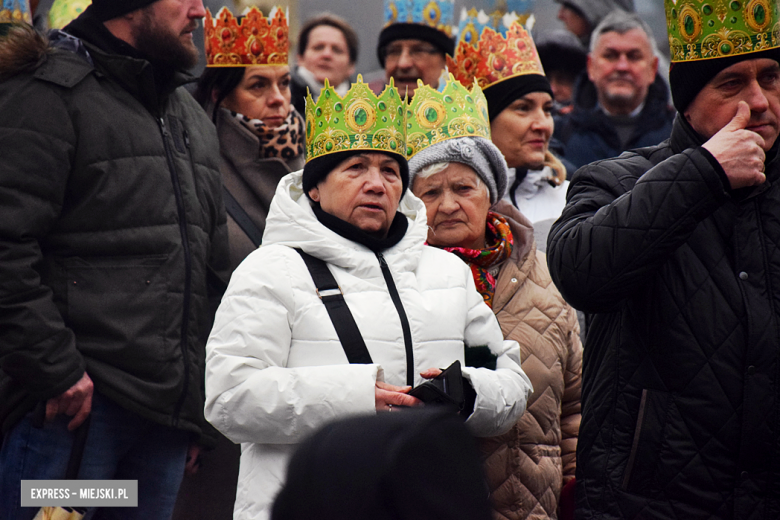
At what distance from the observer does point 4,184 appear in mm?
3365

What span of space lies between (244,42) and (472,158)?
1.90m

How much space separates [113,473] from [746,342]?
87.3 inches

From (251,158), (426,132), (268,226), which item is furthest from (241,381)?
(251,158)

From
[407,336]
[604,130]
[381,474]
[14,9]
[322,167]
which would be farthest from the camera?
[604,130]

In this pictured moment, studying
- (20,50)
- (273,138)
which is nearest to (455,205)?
(273,138)

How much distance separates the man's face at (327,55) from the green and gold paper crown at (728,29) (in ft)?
15.4

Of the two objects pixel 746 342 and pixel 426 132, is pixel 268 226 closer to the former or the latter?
pixel 426 132

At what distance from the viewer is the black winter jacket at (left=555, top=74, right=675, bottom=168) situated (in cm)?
754

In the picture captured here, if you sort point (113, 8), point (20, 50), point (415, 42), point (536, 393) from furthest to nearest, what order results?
point (415, 42), point (113, 8), point (536, 393), point (20, 50)

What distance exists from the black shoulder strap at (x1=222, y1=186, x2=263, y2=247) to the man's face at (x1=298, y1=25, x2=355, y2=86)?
2734 millimetres

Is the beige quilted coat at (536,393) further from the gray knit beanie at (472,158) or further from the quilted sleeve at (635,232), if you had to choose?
the quilted sleeve at (635,232)

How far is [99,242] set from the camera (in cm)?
356

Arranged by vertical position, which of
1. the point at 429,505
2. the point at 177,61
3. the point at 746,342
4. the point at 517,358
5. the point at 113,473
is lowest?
the point at 113,473

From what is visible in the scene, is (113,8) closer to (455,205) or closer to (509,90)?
(455,205)
